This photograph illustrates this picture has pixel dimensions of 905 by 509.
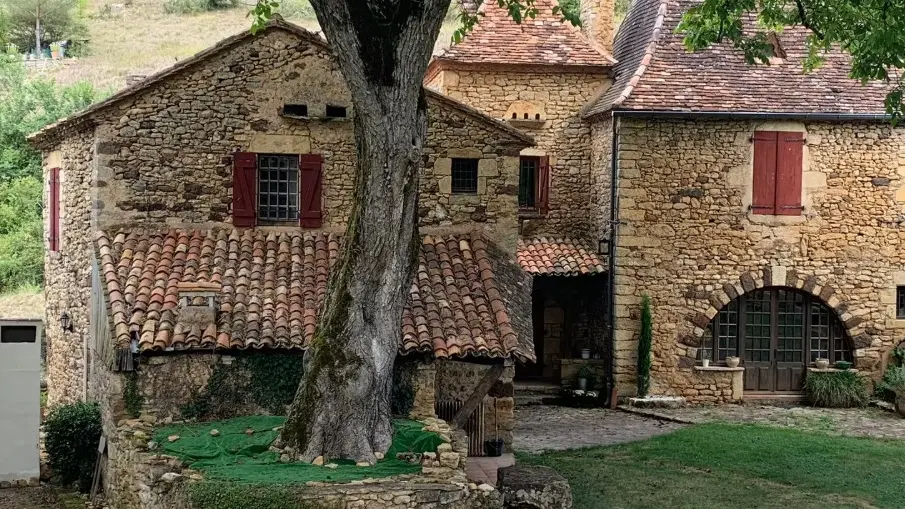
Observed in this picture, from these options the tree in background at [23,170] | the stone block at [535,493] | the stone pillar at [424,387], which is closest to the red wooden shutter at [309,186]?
the stone pillar at [424,387]

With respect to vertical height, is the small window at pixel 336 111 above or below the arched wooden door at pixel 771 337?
above

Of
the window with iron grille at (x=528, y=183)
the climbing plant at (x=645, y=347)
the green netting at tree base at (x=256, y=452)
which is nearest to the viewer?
the green netting at tree base at (x=256, y=452)

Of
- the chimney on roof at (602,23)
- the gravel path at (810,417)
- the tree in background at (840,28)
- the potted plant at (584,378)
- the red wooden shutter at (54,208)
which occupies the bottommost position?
the gravel path at (810,417)

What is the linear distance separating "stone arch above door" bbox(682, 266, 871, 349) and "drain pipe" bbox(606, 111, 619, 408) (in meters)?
1.35

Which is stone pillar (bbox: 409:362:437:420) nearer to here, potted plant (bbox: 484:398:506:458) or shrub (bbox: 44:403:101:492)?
potted plant (bbox: 484:398:506:458)

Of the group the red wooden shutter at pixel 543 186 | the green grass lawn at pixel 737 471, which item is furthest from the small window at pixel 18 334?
the red wooden shutter at pixel 543 186

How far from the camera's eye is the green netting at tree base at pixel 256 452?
1014 cm

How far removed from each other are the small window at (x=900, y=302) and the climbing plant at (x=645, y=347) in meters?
4.82

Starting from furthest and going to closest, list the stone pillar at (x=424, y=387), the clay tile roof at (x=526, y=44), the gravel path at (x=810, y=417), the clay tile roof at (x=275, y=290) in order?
1. the clay tile roof at (x=526, y=44)
2. the gravel path at (x=810, y=417)
3. the stone pillar at (x=424, y=387)
4. the clay tile roof at (x=275, y=290)

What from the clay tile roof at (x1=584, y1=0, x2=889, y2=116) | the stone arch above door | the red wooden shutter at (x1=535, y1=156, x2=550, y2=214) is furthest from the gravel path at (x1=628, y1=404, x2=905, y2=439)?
the clay tile roof at (x1=584, y1=0, x2=889, y2=116)

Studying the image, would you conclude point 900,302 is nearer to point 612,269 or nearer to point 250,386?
point 612,269

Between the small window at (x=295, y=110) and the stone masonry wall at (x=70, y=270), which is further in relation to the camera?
the stone masonry wall at (x=70, y=270)

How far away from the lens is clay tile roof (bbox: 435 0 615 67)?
20859 mm

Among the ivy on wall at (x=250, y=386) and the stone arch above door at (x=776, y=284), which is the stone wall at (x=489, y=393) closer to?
the ivy on wall at (x=250, y=386)
